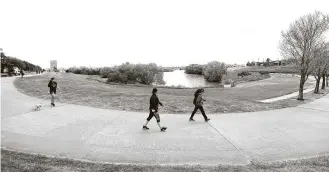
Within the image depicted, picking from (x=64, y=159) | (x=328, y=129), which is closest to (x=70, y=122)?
(x=64, y=159)

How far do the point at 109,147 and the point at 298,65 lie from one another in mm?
19920

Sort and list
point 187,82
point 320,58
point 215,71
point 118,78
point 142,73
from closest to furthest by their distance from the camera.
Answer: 1. point 320,58
2. point 118,78
3. point 142,73
4. point 187,82
5. point 215,71

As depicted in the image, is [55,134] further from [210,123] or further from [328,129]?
[328,129]

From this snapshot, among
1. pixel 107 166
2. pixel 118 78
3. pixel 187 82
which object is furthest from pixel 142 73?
pixel 107 166

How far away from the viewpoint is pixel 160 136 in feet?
31.0

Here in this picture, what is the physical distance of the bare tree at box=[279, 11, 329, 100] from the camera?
21.6 metres

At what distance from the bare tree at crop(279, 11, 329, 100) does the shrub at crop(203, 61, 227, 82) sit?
40019mm

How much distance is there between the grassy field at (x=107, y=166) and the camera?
6062 millimetres

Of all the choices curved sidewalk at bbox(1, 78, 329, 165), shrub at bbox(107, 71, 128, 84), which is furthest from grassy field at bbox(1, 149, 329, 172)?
shrub at bbox(107, 71, 128, 84)

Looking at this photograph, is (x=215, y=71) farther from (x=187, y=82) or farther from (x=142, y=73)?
(x=142, y=73)

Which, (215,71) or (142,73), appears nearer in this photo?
(142,73)

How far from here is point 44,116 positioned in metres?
12.0

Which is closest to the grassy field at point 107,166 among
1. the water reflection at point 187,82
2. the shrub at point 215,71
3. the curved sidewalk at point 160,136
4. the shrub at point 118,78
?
the curved sidewalk at point 160,136

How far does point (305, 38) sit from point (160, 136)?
17.9 metres
